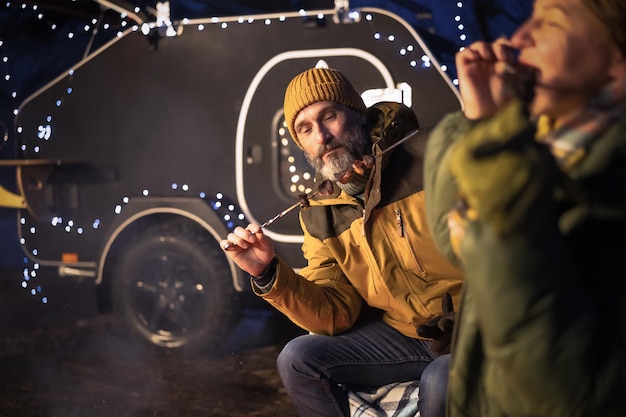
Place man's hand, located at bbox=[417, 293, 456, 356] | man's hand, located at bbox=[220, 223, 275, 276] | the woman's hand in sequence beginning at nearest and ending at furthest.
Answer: the woman's hand, man's hand, located at bbox=[417, 293, 456, 356], man's hand, located at bbox=[220, 223, 275, 276]

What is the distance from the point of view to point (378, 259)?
2.39 metres

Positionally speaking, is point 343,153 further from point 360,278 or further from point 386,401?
point 386,401

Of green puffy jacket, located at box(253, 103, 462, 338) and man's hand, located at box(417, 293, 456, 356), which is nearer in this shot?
man's hand, located at box(417, 293, 456, 356)

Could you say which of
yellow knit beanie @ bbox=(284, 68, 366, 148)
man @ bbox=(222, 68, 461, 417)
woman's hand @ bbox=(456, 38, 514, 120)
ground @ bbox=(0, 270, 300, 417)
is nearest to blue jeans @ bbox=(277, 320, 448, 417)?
man @ bbox=(222, 68, 461, 417)

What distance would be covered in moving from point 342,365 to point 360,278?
0.31 metres

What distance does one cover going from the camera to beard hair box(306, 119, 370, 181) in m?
2.65

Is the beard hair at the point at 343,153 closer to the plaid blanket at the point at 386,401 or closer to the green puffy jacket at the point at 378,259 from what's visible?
the green puffy jacket at the point at 378,259

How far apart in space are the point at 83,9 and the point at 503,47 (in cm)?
446

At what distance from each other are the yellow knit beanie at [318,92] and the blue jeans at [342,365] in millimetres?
939

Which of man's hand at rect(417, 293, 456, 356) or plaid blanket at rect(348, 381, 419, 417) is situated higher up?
man's hand at rect(417, 293, 456, 356)

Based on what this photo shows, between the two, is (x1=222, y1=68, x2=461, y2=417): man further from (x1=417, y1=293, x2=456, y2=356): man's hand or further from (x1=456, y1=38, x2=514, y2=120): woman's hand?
(x1=456, y1=38, x2=514, y2=120): woman's hand

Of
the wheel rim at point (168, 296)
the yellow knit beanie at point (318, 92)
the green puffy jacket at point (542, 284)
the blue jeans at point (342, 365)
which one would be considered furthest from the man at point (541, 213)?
the wheel rim at point (168, 296)

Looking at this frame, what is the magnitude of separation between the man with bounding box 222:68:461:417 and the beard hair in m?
0.05

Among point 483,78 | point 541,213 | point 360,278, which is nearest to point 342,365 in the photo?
point 360,278
